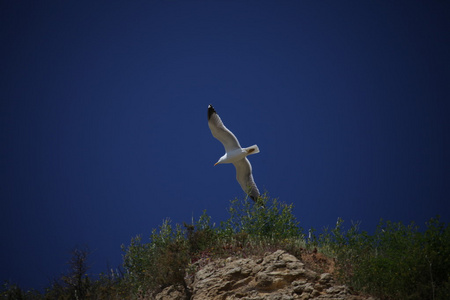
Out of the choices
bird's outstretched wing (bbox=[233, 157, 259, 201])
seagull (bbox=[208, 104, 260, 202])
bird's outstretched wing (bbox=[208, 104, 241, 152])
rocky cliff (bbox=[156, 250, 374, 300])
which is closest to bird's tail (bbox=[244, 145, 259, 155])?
seagull (bbox=[208, 104, 260, 202])

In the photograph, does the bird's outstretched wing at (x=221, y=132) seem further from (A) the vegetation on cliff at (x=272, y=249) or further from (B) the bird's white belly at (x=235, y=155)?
(A) the vegetation on cliff at (x=272, y=249)

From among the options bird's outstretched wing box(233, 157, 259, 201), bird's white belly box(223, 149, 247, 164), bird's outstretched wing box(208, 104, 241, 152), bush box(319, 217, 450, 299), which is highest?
bird's outstretched wing box(208, 104, 241, 152)

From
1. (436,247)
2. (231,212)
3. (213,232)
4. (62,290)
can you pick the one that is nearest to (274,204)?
(231,212)

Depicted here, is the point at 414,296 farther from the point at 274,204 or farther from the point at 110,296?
the point at 110,296

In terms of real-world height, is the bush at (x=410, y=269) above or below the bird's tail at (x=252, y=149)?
below

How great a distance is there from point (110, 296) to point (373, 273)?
8.15m

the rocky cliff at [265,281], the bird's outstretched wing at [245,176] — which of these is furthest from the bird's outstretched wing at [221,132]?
the rocky cliff at [265,281]

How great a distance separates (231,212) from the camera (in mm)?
13781

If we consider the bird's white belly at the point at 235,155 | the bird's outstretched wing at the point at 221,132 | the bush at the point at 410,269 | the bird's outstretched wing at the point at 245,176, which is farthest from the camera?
the bird's outstretched wing at the point at 245,176

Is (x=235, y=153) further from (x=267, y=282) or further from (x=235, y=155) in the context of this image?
(x=267, y=282)

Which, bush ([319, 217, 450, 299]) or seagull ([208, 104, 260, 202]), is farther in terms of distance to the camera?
seagull ([208, 104, 260, 202])

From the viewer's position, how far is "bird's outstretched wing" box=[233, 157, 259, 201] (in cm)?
1822

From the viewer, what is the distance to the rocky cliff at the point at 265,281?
9.06m

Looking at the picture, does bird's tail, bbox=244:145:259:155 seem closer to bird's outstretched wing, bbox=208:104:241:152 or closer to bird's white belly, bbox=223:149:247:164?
bird's white belly, bbox=223:149:247:164
